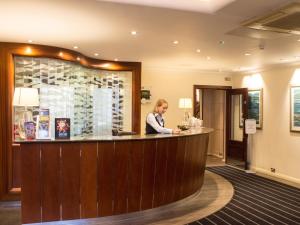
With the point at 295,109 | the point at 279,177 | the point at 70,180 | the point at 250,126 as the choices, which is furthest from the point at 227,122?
the point at 70,180

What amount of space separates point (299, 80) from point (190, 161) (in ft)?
11.9

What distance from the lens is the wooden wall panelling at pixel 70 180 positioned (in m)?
4.00

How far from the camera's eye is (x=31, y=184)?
12.9 ft

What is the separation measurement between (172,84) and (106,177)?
5.05m

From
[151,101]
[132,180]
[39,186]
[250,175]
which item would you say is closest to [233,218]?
[132,180]

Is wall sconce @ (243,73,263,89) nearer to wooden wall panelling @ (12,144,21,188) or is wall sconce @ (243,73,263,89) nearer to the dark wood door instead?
the dark wood door

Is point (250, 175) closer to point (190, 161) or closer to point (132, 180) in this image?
point (190, 161)

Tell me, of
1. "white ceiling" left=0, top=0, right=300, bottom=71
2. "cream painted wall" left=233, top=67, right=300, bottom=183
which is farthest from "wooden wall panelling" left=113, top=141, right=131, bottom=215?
"cream painted wall" left=233, top=67, right=300, bottom=183

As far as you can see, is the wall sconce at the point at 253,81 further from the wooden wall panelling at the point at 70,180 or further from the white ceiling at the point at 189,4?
the wooden wall panelling at the point at 70,180

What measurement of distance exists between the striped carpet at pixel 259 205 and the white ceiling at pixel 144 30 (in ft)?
8.92

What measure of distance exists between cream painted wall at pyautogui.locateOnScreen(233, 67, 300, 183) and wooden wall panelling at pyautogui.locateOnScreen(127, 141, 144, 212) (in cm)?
442

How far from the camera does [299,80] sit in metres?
7.11

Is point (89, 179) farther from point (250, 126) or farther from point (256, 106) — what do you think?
point (256, 106)

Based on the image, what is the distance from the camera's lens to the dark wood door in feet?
30.6
